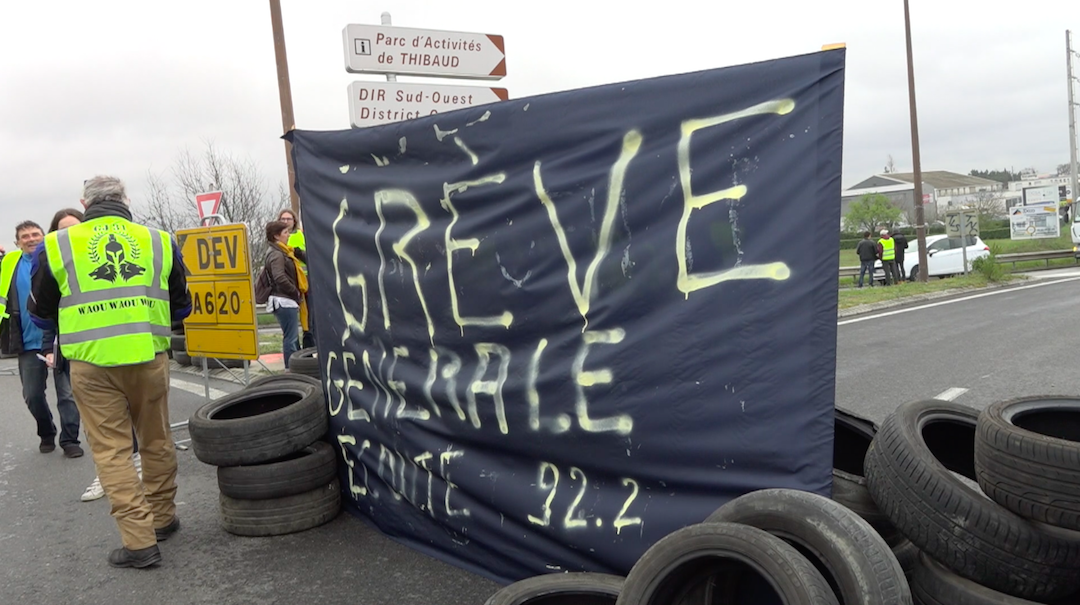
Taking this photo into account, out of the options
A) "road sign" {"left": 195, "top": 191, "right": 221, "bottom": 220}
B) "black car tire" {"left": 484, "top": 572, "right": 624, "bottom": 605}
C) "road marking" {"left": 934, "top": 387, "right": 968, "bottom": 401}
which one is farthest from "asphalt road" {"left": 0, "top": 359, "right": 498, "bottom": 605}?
"road sign" {"left": 195, "top": 191, "right": 221, "bottom": 220}

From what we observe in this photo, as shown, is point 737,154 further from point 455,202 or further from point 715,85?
point 455,202


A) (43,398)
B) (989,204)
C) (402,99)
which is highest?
(402,99)

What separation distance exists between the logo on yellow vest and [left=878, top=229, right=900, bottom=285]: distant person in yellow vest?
23.2 m

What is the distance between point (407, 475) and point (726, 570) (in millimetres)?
2184

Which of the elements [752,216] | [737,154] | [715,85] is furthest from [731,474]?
[715,85]

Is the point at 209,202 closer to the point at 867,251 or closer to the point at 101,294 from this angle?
the point at 101,294

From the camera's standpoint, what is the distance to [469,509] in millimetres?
4180

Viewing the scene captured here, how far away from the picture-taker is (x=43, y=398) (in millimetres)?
7719

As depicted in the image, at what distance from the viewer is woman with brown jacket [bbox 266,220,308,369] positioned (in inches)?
363

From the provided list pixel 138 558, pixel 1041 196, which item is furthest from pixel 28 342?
pixel 1041 196

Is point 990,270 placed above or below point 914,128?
below

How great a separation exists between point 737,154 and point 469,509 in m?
2.12

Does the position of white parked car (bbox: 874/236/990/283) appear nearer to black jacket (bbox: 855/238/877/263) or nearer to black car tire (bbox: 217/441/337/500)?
black jacket (bbox: 855/238/877/263)

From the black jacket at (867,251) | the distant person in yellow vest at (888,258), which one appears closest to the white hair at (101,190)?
the black jacket at (867,251)
